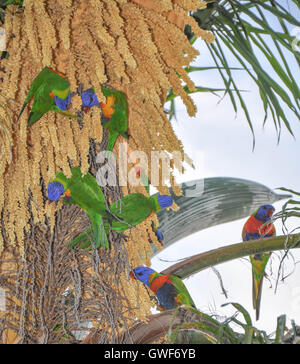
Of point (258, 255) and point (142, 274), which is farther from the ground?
point (258, 255)

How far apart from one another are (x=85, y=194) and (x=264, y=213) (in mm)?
627

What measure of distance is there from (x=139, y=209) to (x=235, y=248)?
0.19 metres

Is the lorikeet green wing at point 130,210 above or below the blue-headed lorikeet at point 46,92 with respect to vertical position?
below

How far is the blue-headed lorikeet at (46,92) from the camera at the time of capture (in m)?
0.58

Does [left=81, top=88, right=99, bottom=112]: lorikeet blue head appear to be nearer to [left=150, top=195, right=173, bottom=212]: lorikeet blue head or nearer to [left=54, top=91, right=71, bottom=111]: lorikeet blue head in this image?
[left=54, top=91, right=71, bottom=111]: lorikeet blue head

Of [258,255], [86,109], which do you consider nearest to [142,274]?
[86,109]

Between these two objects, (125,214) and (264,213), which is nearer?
(125,214)

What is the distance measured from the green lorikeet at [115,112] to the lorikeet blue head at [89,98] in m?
0.02

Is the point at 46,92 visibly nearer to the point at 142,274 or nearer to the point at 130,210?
the point at 130,210

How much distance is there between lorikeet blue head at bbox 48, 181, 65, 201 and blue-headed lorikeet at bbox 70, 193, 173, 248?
0.23 feet

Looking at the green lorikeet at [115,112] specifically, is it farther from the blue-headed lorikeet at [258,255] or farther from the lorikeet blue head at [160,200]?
the blue-headed lorikeet at [258,255]

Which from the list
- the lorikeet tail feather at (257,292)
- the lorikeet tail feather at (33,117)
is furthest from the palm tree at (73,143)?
the lorikeet tail feather at (257,292)

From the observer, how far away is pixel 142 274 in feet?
2.40
